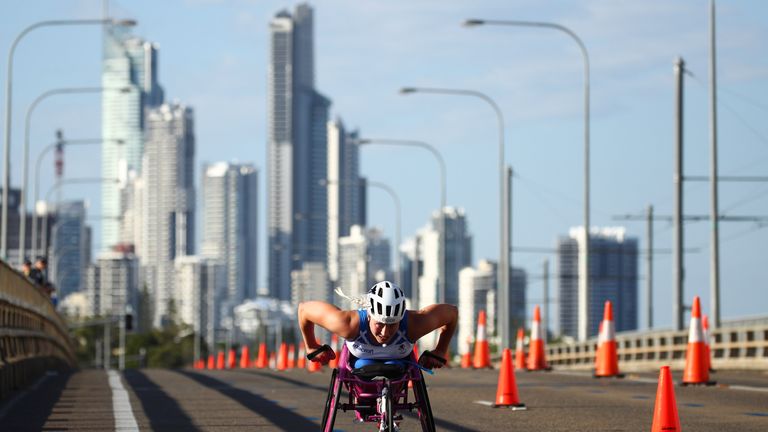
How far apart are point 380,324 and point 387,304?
26 cm

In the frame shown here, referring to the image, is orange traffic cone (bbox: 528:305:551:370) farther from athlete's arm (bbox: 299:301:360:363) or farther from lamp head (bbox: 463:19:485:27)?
athlete's arm (bbox: 299:301:360:363)

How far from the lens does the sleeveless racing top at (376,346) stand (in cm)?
1098

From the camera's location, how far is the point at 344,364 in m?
11.0

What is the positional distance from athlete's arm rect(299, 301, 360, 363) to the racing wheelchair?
15 centimetres

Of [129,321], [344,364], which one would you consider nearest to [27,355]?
[344,364]

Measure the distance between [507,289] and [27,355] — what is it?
30170mm

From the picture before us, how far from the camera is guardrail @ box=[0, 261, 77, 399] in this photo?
22.8m

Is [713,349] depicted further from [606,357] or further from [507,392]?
[507,392]

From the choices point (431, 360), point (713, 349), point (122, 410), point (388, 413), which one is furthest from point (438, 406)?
point (713, 349)

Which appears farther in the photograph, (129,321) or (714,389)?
(129,321)

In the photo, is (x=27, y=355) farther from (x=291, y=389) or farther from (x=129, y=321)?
(x=129, y=321)

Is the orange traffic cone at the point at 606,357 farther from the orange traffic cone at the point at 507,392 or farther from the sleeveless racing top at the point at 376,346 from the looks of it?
the sleeveless racing top at the point at 376,346

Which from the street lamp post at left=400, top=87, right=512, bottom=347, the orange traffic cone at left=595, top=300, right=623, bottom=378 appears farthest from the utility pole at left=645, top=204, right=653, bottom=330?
the orange traffic cone at left=595, top=300, right=623, bottom=378

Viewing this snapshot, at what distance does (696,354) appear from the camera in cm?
2339
